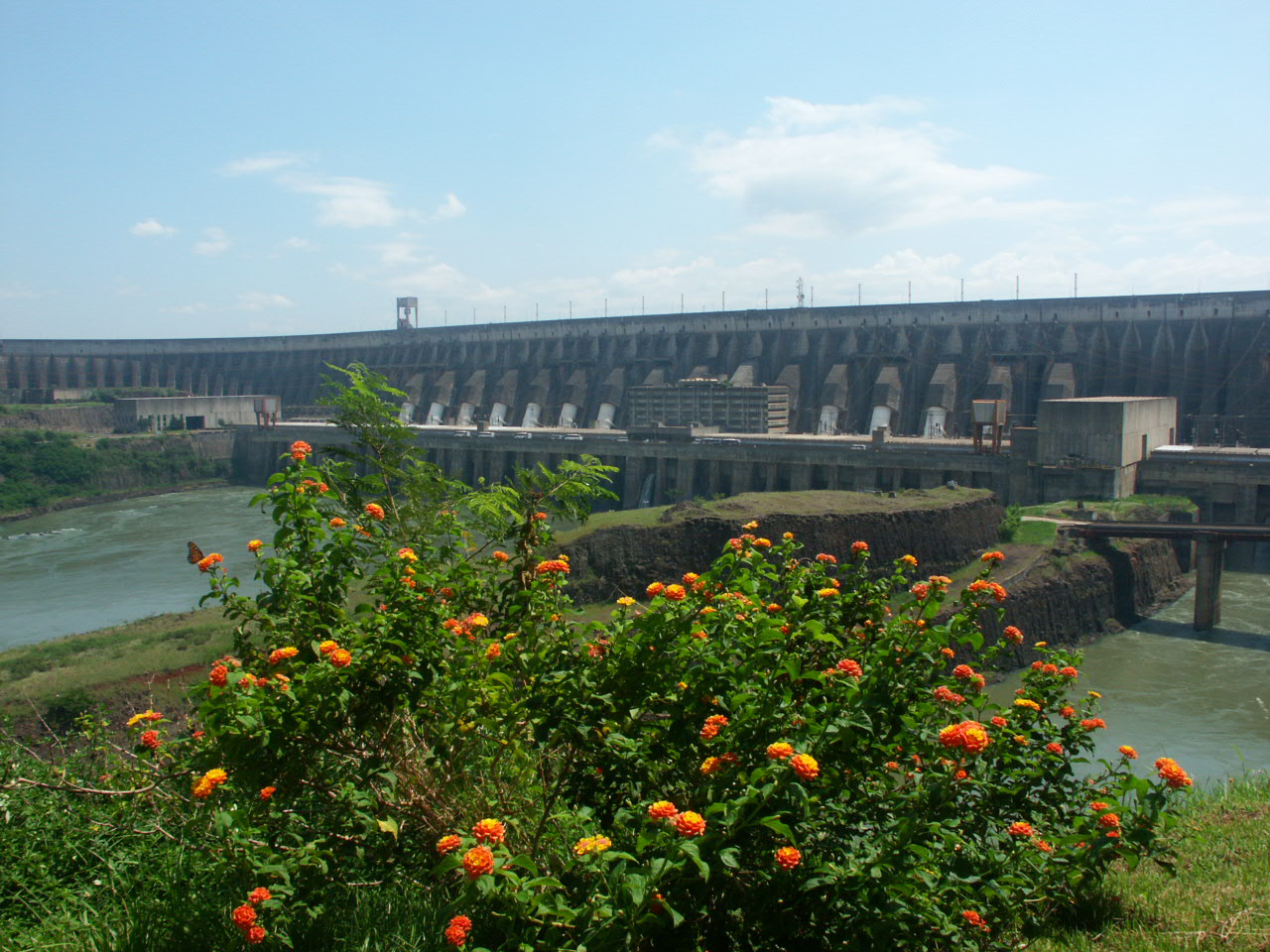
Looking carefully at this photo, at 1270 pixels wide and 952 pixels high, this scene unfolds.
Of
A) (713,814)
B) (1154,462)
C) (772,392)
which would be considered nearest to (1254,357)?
(1154,462)

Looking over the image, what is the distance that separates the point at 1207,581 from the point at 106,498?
48.3 meters

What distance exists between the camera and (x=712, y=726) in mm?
3834

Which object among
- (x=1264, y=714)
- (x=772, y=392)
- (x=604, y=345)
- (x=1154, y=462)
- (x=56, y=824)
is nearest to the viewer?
(x=56, y=824)

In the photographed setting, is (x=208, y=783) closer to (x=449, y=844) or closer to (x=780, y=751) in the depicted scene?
(x=449, y=844)

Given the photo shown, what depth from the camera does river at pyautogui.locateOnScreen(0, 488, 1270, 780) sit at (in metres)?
16.5

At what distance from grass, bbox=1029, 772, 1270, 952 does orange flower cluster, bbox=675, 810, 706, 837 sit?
228 centimetres

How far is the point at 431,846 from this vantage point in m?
4.39

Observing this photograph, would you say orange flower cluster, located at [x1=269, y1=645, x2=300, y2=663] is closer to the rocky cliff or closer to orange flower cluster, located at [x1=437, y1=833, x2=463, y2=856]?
orange flower cluster, located at [x1=437, y1=833, x2=463, y2=856]

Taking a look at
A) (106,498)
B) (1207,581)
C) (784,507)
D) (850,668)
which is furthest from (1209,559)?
(106,498)

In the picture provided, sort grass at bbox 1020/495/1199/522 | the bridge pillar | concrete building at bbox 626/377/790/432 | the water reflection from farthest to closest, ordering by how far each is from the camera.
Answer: concrete building at bbox 626/377/790/432
grass at bbox 1020/495/1199/522
the bridge pillar
the water reflection

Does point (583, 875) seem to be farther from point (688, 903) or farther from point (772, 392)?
point (772, 392)

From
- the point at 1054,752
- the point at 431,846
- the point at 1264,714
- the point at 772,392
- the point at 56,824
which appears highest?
the point at 772,392

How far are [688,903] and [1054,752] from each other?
2017 mm

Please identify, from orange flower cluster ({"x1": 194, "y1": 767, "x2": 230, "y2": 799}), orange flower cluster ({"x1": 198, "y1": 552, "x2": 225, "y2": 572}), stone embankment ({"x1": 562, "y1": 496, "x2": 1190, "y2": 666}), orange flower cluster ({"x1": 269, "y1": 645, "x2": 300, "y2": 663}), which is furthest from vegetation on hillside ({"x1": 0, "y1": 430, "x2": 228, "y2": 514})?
orange flower cluster ({"x1": 194, "y1": 767, "x2": 230, "y2": 799})
